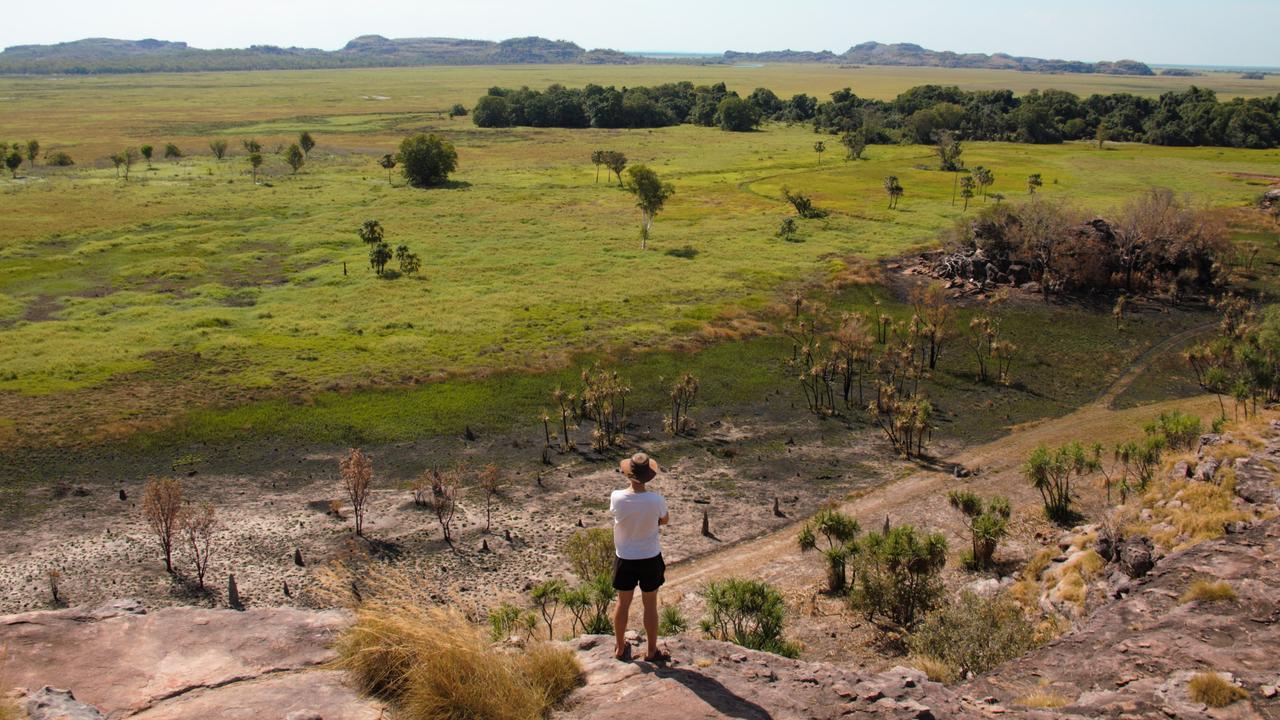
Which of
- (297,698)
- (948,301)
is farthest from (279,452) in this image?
(948,301)

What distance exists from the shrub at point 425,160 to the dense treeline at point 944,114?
218 feet

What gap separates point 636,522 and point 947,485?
Answer: 26.8m

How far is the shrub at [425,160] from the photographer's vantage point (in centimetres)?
10600

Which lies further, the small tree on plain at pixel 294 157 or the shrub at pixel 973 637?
the small tree on plain at pixel 294 157

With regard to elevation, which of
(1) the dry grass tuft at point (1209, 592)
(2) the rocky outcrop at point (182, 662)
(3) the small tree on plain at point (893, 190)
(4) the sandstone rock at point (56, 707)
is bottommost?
(1) the dry grass tuft at point (1209, 592)

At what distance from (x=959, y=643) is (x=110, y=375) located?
44.2 meters

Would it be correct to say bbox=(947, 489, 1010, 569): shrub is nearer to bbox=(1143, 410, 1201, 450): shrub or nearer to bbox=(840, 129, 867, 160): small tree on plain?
bbox=(1143, 410, 1201, 450): shrub

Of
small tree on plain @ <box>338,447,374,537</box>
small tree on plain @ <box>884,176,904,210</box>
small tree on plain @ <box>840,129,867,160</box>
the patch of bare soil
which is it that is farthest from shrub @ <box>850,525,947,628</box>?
small tree on plain @ <box>840,129,867,160</box>

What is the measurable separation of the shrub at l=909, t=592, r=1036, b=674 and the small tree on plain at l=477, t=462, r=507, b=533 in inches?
666

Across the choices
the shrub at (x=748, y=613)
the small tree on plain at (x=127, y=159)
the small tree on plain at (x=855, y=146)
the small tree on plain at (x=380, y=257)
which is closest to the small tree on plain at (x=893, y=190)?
the small tree on plain at (x=855, y=146)

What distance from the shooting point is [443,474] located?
3503 centimetres

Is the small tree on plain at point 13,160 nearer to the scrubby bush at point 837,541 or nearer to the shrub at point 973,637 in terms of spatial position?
the scrubby bush at point 837,541

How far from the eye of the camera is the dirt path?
29.0 metres

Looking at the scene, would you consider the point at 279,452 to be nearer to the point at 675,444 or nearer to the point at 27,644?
the point at 675,444
